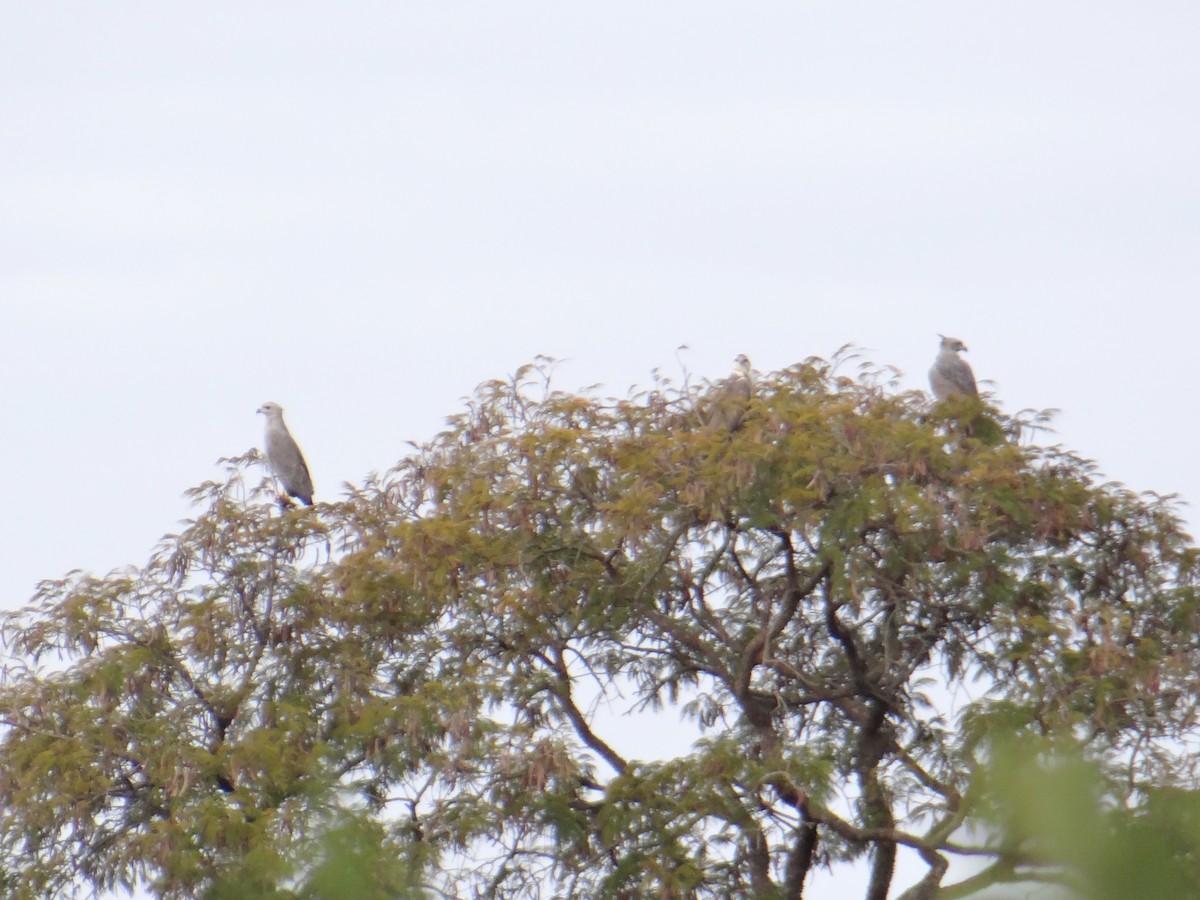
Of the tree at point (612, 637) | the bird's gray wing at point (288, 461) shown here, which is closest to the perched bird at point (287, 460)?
the bird's gray wing at point (288, 461)

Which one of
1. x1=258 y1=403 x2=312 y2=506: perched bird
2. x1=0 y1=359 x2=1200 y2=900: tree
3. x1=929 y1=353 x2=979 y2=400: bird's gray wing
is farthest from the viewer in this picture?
x1=258 y1=403 x2=312 y2=506: perched bird

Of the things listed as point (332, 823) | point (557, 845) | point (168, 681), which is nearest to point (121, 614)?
point (168, 681)

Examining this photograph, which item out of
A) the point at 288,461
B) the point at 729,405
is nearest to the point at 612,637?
the point at 729,405

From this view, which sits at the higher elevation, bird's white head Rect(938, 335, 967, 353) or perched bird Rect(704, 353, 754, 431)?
bird's white head Rect(938, 335, 967, 353)

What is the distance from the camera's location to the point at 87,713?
32.4 feet

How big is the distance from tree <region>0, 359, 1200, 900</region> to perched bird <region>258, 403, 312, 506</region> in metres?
4.33

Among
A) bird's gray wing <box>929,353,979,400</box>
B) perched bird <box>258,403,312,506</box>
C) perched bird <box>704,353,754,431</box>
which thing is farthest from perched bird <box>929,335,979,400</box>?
perched bird <box>258,403,312,506</box>

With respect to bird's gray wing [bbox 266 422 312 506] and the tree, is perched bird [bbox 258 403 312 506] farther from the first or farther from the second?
the tree

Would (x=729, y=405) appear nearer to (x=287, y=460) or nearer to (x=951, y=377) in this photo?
(x=951, y=377)

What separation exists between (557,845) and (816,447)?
2.80 meters

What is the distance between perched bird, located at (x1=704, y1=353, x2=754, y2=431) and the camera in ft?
32.4

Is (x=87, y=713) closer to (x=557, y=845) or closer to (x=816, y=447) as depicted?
(x=557, y=845)

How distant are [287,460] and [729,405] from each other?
6586mm

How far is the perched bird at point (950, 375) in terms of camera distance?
1314 centimetres
